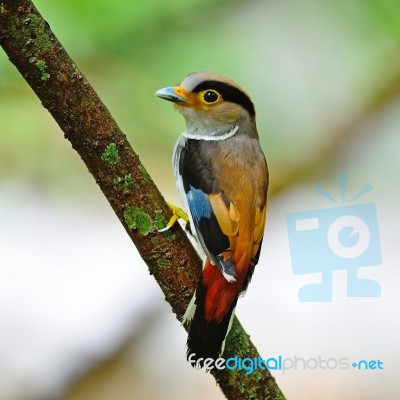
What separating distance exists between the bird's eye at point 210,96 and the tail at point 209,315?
13.2 inches

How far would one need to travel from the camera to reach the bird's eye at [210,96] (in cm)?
158

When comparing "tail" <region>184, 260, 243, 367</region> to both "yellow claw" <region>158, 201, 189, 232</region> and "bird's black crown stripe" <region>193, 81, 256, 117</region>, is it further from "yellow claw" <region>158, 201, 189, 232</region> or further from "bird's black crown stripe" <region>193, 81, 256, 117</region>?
"bird's black crown stripe" <region>193, 81, 256, 117</region>

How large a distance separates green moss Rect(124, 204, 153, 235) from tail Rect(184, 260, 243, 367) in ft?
0.42

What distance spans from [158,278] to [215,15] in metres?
1.45

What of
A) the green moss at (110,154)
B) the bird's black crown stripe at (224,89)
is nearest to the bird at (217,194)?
the bird's black crown stripe at (224,89)

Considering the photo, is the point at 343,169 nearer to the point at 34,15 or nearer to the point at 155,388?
the point at 155,388

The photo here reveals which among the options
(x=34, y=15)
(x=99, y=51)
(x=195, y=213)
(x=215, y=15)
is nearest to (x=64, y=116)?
(x=34, y=15)

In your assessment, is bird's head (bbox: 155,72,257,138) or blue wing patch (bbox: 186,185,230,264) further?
bird's head (bbox: 155,72,257,138)

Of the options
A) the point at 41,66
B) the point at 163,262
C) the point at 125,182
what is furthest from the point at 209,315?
the point at 41,66

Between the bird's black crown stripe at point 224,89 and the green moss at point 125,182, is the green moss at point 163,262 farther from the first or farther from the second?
the bird's black crown stripe at point 224,89

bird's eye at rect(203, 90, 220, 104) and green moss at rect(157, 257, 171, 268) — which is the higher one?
bird's eye at rect(203, 90, 220, 104)

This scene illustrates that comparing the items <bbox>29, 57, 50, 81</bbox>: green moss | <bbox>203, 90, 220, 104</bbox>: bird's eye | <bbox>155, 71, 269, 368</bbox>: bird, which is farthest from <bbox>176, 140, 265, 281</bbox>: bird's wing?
<bbox>29, 57, 50, 81</bbox>: green moss

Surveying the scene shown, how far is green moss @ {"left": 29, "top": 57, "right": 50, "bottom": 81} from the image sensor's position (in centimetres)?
141

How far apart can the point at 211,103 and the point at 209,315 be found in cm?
42
